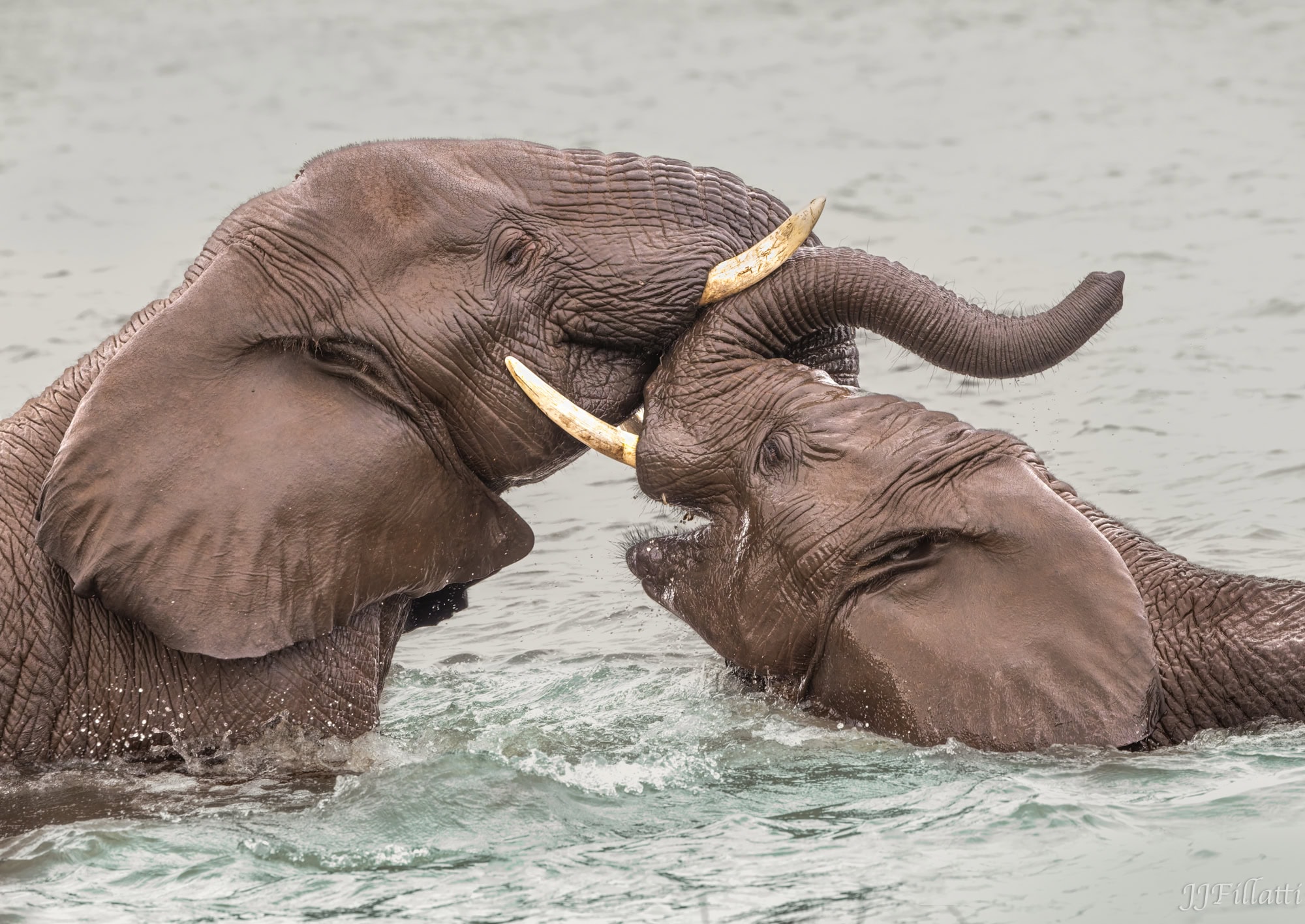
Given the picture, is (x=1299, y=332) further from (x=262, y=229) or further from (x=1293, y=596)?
(x=262, y=229)

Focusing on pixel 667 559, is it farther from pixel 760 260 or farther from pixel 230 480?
pixel 230 480

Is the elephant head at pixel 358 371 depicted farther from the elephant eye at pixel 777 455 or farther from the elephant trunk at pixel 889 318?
the elephant eye at pixel 777 455

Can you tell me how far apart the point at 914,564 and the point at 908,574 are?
53mm

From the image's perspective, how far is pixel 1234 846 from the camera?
6539 mm

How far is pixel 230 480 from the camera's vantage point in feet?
24.1

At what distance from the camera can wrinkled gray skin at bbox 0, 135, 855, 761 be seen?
7289mm

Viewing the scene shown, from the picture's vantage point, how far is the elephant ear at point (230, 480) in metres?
7.23

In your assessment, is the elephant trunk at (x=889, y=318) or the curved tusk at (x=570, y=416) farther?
the elephant trunk at (x=889, y=318)

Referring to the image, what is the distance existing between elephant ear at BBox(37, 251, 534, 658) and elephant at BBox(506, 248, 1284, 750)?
2.40 feet
